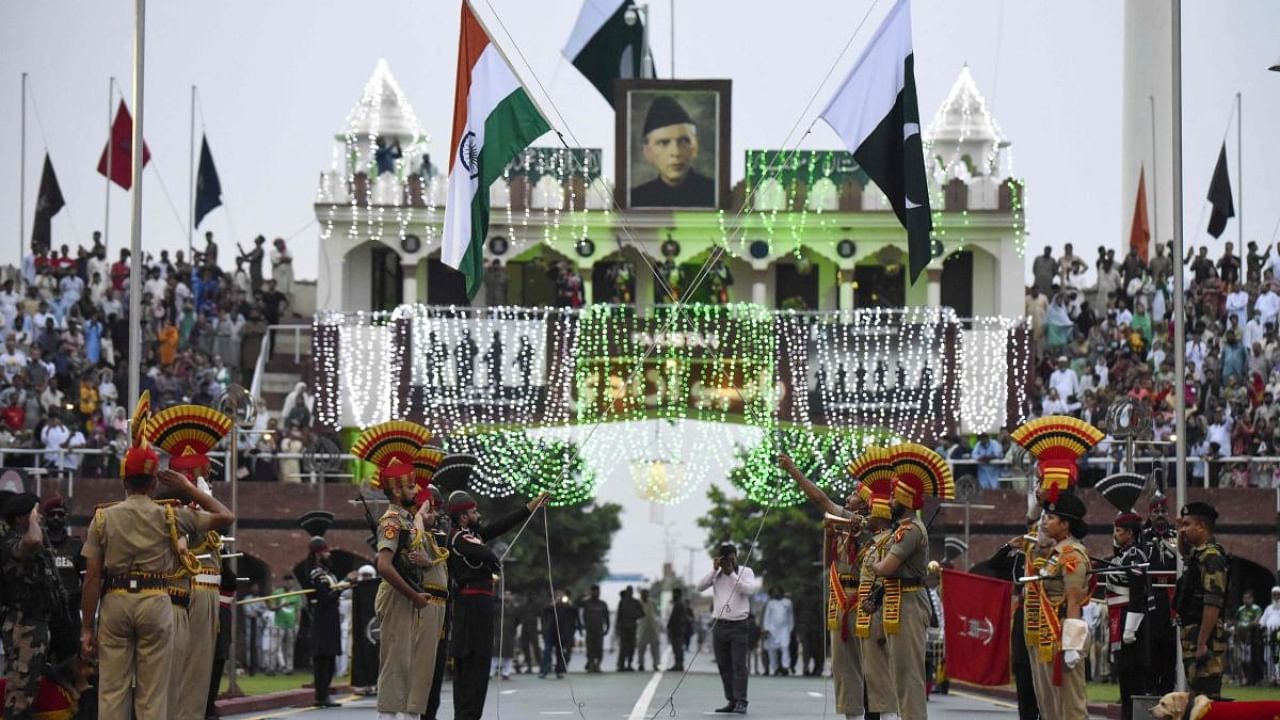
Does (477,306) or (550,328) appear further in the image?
(477,306)

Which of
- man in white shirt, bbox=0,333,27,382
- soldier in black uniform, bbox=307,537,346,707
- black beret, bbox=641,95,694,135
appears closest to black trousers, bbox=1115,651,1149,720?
soldier in black uniform, bbox=307,537,346,707

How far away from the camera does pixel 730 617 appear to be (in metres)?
29.4

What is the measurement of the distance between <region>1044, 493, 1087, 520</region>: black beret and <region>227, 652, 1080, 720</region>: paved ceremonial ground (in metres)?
5.98

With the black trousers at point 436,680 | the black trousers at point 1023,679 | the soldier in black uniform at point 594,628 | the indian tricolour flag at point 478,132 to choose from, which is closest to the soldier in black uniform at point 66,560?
the black trousers at point 436,680

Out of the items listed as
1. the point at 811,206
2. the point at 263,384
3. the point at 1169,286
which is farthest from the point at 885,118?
the point at 811,206

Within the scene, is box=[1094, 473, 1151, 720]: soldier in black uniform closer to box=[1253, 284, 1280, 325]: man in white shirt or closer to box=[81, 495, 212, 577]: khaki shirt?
box=[81, 495, 212, 577]: khaki shirt

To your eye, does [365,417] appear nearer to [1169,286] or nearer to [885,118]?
[1169,286]

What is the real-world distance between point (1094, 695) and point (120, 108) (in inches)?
1203

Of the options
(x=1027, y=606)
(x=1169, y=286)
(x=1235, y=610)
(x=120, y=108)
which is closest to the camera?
(x=1027, y=606)

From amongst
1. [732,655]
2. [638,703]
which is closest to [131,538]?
[732,655]

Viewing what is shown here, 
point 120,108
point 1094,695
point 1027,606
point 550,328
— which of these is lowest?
point 1094,695

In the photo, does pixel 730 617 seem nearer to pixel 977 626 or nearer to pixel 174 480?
pixel 977 626

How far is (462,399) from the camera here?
5312cm

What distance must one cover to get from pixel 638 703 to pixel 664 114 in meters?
32.3
